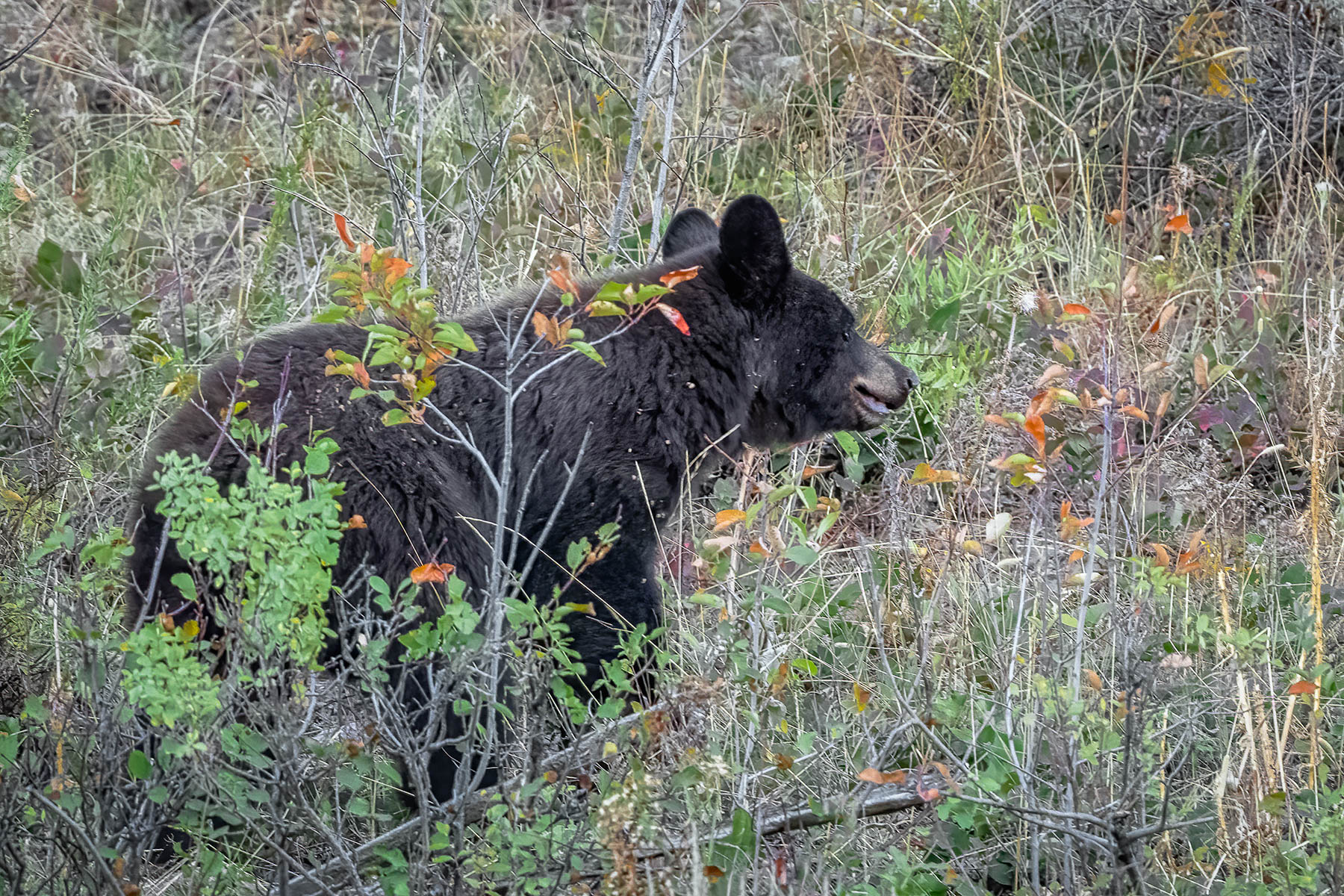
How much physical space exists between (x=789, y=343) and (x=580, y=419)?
2.97 ft

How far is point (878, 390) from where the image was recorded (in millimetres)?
4391

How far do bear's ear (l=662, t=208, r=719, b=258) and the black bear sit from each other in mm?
247

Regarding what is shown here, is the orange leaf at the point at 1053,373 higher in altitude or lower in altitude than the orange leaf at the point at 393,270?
lower

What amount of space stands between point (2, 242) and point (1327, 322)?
5644mm

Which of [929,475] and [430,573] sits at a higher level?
[929,475]

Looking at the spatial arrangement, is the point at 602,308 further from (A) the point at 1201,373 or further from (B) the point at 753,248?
(B) the point at 753,248

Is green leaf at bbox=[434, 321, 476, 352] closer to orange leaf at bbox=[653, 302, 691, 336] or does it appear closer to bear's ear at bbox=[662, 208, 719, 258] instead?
orange leaf at bbox=[653, 302, 691, 336]

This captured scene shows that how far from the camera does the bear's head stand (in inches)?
157

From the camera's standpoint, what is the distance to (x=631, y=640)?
2549 mm

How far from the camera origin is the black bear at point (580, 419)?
329 cm

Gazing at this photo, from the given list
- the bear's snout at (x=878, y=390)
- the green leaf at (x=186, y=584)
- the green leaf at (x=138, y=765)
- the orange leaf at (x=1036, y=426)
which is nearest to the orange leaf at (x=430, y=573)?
the green leaf at (x=186, y=584)

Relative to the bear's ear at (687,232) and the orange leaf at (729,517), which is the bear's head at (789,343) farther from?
the orange leaf at (729,517)

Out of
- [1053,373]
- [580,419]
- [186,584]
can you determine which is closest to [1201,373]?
[1053,373]

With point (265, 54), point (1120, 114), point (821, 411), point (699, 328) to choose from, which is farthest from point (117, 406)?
point (1120, 114)
